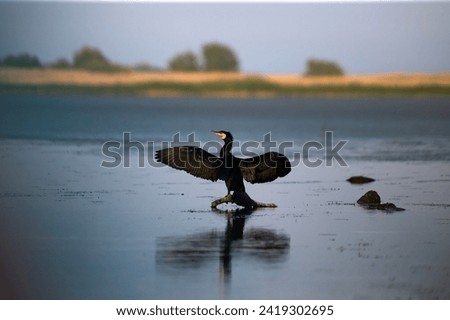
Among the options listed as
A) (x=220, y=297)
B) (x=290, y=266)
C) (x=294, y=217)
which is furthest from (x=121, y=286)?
(x=294, y=217)

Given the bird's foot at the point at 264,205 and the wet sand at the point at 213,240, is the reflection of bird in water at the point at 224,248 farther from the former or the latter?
the bird's foot at the point at 264,205

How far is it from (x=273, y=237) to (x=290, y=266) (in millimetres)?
1446

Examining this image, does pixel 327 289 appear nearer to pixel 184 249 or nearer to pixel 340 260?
pixel 340 260

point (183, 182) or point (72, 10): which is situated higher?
point (72, 10)

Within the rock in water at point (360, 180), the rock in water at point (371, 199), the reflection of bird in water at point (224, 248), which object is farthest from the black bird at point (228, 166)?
the rock in water at point (360, 180)

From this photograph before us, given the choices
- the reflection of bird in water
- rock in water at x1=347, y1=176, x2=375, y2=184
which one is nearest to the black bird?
the reflection of bird in water

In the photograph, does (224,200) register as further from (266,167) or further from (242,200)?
(266,167)

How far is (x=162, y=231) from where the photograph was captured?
13.1 m

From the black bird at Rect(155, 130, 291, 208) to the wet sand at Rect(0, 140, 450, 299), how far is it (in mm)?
281

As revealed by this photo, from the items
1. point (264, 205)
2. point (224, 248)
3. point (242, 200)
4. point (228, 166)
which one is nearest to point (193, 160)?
point (228, 166)

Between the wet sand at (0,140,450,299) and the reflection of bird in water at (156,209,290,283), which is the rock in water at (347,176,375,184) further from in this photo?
the reflection of bird in water at (156,209,290,283)

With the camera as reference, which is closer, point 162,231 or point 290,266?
point 290,266

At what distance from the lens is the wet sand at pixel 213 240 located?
10.5 meters

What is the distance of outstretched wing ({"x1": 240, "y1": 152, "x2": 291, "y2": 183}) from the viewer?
49.0ft
